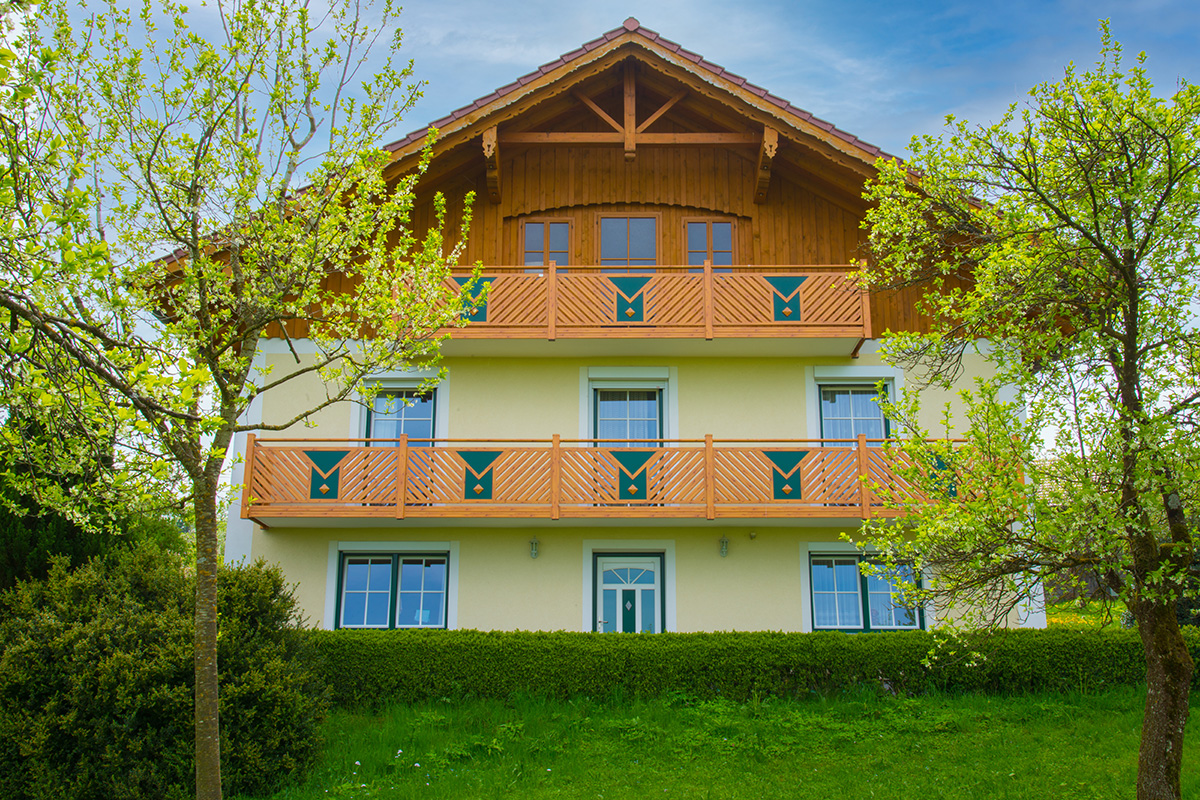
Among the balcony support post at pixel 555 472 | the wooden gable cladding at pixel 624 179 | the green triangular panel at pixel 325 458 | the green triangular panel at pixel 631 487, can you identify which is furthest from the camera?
the wooden gable cladding at pixel 624 179

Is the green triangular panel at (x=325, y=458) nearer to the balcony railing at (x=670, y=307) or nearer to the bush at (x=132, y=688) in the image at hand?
the balcony railing at (x=670, y=307)

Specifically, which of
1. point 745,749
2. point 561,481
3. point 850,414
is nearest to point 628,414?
point 561,481

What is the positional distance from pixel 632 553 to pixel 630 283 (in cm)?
447

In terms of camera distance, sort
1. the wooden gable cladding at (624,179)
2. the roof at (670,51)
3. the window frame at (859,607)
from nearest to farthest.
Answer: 1. the window frame at (859,607)
2. the roof at (670,51)
3. the wooden gable cladding at (624,179)

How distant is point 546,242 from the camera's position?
16578mm

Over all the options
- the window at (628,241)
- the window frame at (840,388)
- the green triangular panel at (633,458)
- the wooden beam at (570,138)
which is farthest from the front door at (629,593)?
the wooden beam at (570,138)

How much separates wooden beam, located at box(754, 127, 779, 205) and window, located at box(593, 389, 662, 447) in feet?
13.3

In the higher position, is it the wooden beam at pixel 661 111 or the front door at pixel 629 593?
the wooden beam at pixel 661 111

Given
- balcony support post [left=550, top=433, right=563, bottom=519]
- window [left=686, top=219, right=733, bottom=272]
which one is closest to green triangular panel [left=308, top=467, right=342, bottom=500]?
balcony support post [left=550, top=433, right=563, bottom=519]

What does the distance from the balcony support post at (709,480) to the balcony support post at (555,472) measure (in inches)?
88.4

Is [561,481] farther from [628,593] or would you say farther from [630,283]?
[630,283]

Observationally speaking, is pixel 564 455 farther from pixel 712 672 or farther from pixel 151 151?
pixel 151 151

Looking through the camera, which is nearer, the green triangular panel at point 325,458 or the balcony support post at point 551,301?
the green triangular panel at point 325,458

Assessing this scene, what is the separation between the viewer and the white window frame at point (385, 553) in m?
14.7
